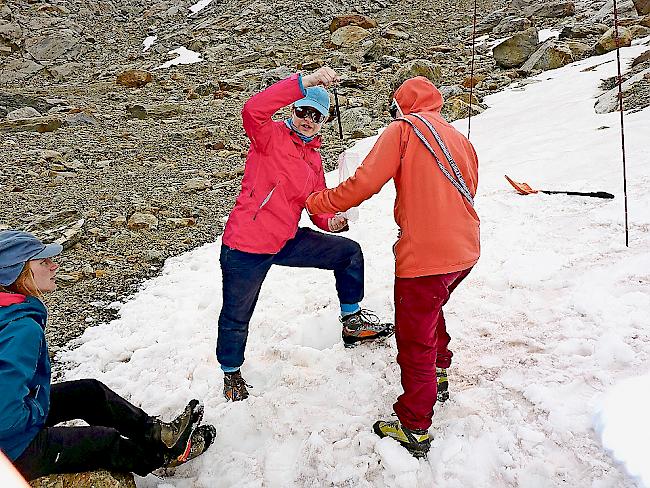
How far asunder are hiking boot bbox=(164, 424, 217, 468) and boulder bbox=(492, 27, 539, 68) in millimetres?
17087

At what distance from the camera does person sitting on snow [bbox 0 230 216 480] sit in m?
2.56

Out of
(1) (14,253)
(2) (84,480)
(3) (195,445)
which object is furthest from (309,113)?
(2) (84,480)

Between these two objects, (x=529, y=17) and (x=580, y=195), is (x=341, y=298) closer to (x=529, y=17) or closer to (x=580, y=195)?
(x=580, y=195)

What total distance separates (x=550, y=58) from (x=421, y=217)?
1561cm

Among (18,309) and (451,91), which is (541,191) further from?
(451,91)

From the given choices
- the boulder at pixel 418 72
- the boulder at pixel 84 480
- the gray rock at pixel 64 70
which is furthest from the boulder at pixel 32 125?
the boulder at pixel 84 480

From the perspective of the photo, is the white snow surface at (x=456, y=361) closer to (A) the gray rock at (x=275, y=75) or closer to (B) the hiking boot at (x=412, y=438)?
(B) the hiking boot at (x=412, y=438)

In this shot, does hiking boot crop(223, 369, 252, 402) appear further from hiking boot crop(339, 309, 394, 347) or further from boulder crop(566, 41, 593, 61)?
boulder crop(566, 41, 593, 61)

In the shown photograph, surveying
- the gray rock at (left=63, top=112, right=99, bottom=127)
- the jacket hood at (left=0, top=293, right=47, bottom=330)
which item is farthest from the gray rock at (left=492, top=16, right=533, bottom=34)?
the jacket hood at (left=0, top=293, right=47, bottom=330)

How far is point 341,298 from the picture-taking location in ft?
14.3

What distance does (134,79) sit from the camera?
20641 millimetres

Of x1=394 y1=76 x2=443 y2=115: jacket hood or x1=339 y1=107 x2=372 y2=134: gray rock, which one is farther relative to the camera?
x1=339 y1=107 x2=372 y2=134: gray rock

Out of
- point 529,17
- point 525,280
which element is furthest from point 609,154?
point 529,17

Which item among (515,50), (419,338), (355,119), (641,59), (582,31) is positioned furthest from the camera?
(582,31)
